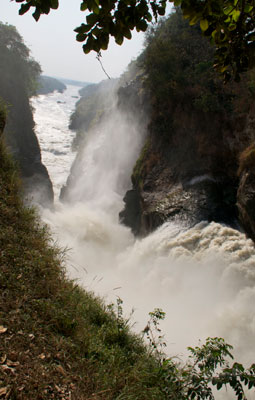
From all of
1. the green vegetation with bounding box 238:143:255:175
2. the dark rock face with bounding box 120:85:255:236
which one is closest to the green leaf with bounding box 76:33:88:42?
the green vegetation with bounding box 238:143:255:175

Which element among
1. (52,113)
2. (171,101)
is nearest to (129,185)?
(171,101)

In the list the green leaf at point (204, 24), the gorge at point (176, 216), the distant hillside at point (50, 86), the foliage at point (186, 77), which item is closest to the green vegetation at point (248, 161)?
the gorge at point (176, 216)

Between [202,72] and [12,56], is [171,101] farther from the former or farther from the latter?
[12,56]

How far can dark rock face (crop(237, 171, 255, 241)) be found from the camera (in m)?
7.51

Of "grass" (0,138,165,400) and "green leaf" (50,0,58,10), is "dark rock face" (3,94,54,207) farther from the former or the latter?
"green leaf" (50,0,58,10)

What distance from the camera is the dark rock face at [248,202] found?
7.51 meters

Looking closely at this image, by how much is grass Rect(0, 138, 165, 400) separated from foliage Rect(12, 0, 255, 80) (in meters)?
2.46

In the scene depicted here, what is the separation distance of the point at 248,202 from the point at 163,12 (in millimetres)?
6538

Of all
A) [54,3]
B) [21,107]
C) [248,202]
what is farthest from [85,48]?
[21,107]

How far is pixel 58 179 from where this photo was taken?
35.7 meters

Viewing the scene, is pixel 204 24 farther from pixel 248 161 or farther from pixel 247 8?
pixel 248 161

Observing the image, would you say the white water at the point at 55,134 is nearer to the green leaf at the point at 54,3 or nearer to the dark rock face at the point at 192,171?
the dark rock face at the point at 192,171

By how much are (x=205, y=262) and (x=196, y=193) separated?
3.55 metres

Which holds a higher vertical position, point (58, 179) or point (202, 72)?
point (202, 72)
